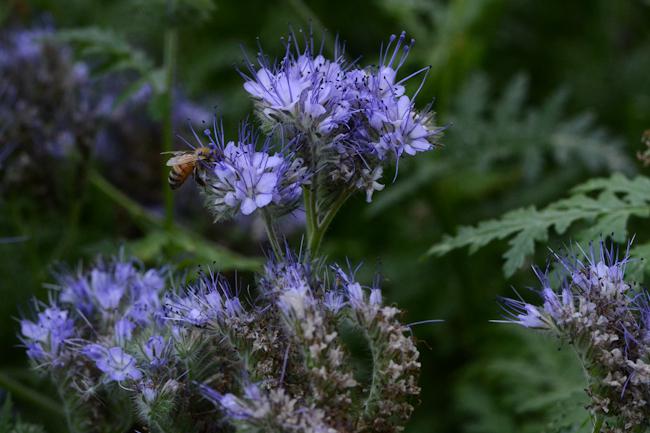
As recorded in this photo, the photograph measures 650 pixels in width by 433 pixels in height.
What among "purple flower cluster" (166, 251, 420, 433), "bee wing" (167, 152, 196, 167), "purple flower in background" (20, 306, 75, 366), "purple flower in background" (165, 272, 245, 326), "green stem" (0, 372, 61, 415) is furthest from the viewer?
"green stem" (0, 372, 61, 415)

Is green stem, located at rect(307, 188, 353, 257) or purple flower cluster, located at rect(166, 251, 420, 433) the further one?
green stem, located at rect(307, 188, 353, 257)

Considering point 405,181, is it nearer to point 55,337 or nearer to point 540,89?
point 540,89

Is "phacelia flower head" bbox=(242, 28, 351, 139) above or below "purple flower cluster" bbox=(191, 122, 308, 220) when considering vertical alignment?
above

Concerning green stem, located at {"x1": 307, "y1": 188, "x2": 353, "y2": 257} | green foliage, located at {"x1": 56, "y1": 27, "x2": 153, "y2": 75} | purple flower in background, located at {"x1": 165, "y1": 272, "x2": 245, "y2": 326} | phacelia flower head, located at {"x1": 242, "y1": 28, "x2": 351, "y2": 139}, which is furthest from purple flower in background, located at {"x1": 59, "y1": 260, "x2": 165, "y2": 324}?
green foliage, located at {"x1": 56, "y1": 27, "x2": 153, "y2": 75}

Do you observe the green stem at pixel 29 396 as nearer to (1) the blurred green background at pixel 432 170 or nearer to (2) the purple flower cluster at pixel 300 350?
(1) the blurred green background at pixel 432 170

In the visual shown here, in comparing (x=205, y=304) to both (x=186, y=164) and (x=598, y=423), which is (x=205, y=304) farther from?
(x=598, y=423)

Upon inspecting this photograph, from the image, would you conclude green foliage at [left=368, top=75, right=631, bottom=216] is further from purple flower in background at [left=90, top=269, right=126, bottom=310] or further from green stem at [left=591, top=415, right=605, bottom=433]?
green stem at [left=591, top=415, right=605, bottom=433]

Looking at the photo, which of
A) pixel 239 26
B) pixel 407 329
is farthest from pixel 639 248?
pixel 239 26
